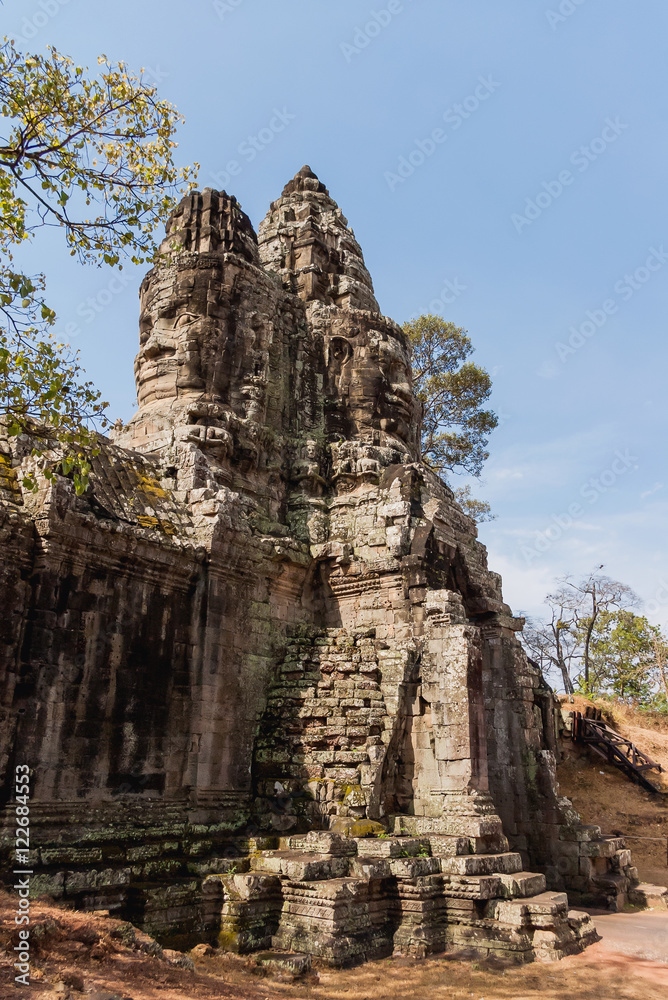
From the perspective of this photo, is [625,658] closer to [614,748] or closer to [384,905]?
[614,748]

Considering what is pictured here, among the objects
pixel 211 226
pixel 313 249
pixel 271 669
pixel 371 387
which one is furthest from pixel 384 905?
pixel 313 249

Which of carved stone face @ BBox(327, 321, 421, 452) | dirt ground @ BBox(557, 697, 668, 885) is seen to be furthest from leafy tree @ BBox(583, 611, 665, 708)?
carved stone face @ BBox(327, 321, 421, 452)

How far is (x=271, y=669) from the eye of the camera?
12484mm

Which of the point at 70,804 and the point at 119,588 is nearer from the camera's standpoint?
the point at 70,804

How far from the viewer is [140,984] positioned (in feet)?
20.8

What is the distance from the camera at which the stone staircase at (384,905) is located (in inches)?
352

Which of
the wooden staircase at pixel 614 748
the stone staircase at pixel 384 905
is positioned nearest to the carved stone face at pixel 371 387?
the stone staircase at pixel 384 905

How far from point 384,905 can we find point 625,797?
15773mm

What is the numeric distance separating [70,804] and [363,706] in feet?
14.8

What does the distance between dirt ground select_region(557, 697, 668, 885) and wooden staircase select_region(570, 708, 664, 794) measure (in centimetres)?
25

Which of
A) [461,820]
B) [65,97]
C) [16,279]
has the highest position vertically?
[65,97]

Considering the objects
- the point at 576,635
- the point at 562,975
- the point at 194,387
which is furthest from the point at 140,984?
the point at 576,635

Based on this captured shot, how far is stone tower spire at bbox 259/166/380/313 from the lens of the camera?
18.6m

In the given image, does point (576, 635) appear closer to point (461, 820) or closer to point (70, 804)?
point (461, 820)
